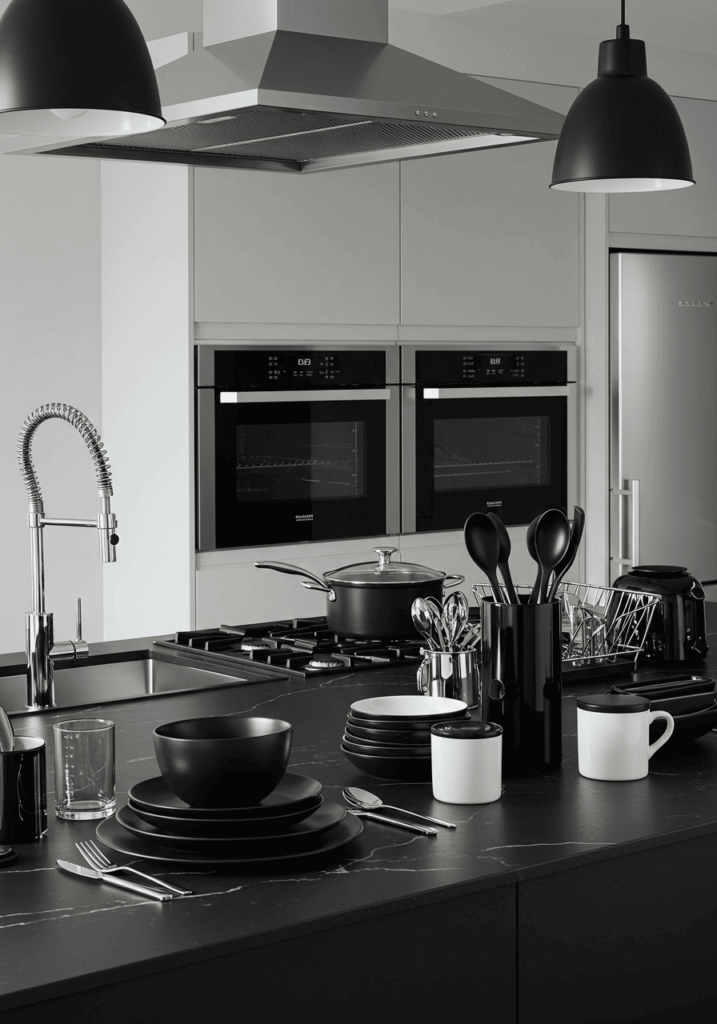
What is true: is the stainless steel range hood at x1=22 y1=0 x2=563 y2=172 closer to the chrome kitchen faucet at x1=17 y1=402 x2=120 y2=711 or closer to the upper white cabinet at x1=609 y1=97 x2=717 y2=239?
the chrome kitchen faucet at x1=17 y1=402 x2=120 y2=711

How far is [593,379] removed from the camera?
4.71m

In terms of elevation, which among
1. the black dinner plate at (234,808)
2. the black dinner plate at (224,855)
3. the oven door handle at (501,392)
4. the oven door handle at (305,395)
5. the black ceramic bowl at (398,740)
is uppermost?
the oven door handle at (501,392)

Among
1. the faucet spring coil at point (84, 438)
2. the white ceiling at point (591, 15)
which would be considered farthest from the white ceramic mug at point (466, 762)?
the white ceiling at point (591, 15)

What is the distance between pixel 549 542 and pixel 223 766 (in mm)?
606

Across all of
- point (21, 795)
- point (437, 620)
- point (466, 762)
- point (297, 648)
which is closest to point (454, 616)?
point (437, 620)

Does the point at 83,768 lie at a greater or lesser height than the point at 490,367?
lesser

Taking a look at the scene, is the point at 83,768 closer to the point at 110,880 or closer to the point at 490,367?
the point at 110,880

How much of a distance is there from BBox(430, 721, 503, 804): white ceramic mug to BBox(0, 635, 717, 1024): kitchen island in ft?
0.07

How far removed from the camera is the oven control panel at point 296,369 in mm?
3936

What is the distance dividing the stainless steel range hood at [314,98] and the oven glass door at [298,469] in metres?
1.49

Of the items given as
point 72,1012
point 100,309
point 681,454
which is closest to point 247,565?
point 100,309

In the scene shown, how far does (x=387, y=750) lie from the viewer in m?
1.73

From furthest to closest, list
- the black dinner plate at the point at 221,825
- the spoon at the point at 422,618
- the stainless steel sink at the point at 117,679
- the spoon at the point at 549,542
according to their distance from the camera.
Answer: the stainless steel sink at the point at 117,679 < the spoon at the point at 422,618 < the spoon at the point at 549,542 < the black dinner plate at the point at 221,825

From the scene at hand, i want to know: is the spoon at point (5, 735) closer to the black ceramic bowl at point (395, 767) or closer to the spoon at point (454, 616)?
the black ceramic bowl at point (395, 767)
